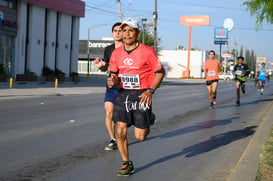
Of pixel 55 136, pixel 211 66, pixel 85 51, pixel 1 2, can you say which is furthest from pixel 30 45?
pixel 85 51

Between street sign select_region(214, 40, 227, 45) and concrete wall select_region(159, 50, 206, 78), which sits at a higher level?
street sign select_region(214, 40, 227, 45)

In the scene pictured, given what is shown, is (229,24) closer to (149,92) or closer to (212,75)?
(212,75)

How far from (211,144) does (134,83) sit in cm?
337

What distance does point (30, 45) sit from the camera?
119 feet

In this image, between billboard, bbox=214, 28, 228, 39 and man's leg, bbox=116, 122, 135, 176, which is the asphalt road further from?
billboard, bbox=214, 28, 228, 39

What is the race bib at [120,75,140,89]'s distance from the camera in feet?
18.0

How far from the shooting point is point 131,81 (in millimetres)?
5520

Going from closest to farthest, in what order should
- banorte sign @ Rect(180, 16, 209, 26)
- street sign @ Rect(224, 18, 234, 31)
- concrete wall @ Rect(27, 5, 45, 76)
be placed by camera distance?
concrete wall @ Rect(27, 5, 45, 76), street sign @ Rect(224, 18, 234, 31), banorte sign @ Rect(180, 16, 209, 26)

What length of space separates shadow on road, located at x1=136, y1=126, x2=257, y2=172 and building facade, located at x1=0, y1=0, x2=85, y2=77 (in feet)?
83.1

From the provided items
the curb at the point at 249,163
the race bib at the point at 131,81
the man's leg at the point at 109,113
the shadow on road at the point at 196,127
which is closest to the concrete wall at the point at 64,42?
the shadow on road at the point at 196,127

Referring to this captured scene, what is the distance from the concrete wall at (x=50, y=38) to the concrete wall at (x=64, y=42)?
1.09 metres

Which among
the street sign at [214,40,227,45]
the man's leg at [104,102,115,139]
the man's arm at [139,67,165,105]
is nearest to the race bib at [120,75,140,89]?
the man's arm at [139,67,165,105]

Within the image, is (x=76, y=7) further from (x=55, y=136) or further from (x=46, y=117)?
(x=55, y=136)

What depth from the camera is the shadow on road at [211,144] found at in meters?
6.88
